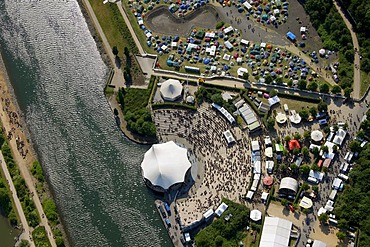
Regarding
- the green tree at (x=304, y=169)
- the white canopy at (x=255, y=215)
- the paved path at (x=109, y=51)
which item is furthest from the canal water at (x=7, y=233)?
the green tree at (x=304, y=169)

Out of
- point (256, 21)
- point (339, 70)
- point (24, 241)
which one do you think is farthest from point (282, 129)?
point (24, 241)

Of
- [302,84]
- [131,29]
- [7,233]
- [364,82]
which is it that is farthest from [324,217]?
[7,233]

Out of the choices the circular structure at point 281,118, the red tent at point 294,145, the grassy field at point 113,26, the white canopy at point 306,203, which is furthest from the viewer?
the grassy field at point 113,26

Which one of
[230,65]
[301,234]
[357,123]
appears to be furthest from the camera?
[230,65]

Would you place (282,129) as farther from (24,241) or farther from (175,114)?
(24,241)

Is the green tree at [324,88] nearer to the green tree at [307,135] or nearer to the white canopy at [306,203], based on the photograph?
the green tree at [307,135]

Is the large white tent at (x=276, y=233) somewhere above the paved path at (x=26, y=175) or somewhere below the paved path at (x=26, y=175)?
above
